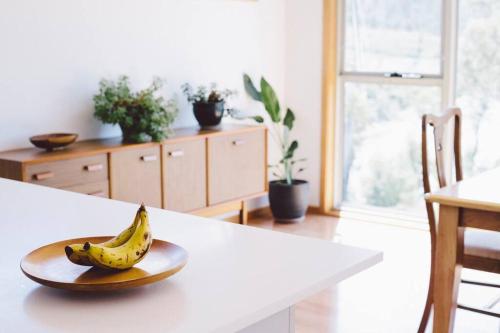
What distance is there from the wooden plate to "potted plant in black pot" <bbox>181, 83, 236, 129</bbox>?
129 inches

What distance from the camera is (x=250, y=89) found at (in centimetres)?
526

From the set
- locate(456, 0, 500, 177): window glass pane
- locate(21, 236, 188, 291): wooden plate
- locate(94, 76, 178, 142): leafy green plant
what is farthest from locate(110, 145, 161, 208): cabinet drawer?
locate(21, 236, 188, 291): wooden plate

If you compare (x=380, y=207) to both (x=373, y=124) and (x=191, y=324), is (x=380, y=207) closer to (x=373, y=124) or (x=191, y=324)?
(x=373, y=124)

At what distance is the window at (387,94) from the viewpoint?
5.20 meters

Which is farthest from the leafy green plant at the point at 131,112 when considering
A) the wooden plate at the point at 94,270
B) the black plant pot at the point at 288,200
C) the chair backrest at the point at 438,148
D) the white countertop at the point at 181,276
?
the wooden plate at the point at 94,270

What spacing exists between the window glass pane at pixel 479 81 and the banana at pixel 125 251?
4.00m

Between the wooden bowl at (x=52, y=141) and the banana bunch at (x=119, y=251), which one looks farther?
the wooden bowl at (x=52, y=141)

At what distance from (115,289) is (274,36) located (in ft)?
14.7

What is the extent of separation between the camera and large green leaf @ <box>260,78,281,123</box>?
203 inches

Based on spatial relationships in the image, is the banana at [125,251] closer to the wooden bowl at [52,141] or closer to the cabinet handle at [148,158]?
the wooden bowl at [52,141]

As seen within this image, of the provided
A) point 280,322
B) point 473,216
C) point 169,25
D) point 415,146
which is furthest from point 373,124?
point 280,322

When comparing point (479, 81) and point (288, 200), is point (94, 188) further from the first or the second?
point (479, 81)

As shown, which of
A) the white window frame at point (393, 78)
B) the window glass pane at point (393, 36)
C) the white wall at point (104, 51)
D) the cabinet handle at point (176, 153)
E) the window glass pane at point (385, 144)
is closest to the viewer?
the white wall at point (104, 51)

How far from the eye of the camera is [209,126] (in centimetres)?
484
